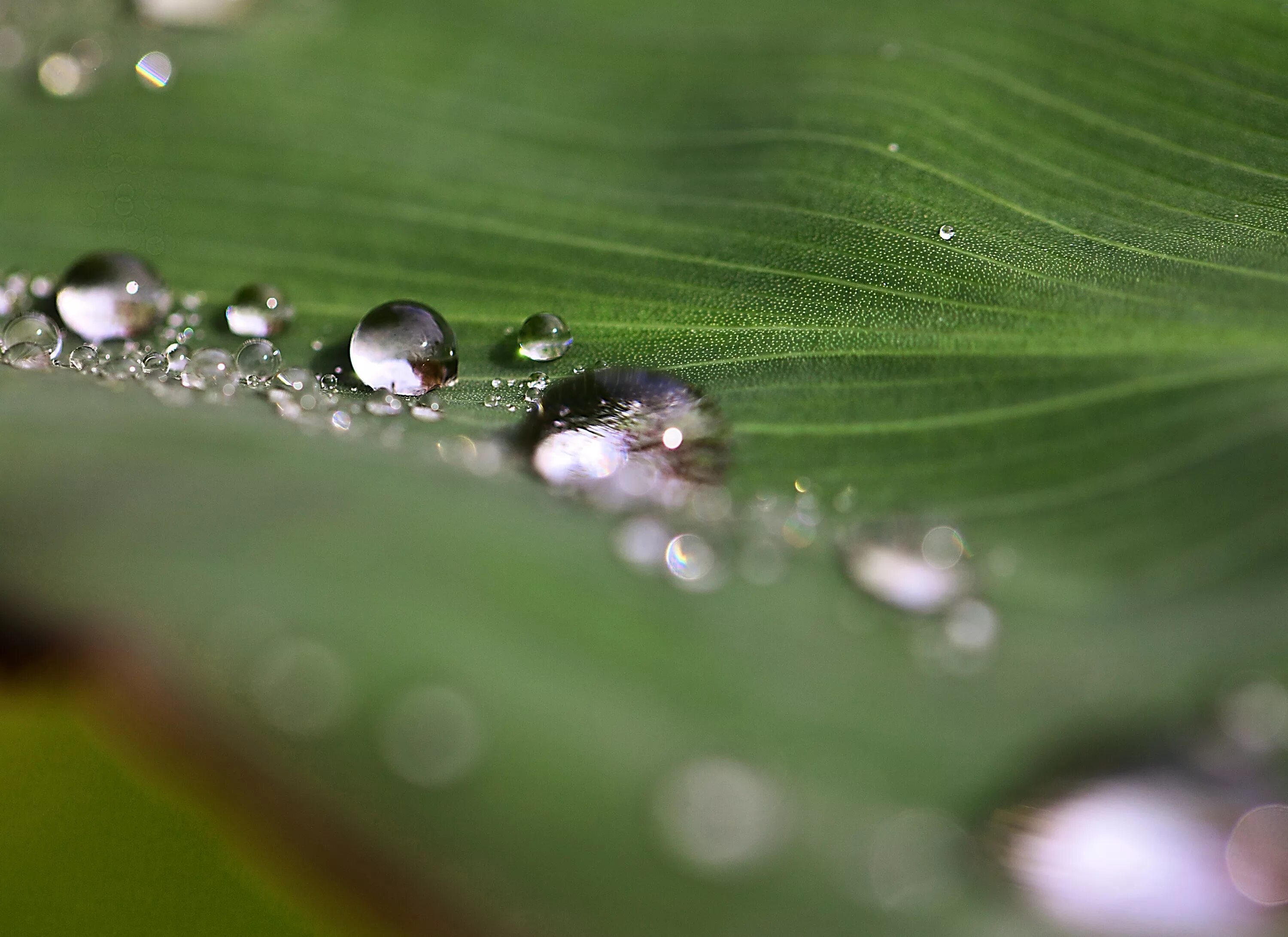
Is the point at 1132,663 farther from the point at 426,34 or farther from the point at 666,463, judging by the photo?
the point at 426,34

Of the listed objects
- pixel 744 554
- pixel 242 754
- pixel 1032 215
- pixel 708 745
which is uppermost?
pixel 1032 215

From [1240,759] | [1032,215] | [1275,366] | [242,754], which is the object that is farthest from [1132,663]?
[242,754]

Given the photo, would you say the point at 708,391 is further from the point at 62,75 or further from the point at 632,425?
the point at 62,75

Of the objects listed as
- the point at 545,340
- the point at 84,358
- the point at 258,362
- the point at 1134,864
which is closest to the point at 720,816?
the point at 1134,864

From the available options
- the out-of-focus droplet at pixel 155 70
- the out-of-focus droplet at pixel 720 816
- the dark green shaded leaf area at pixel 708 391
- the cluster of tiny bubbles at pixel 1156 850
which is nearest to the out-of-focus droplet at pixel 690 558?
the dark green shaded leaf area at pixel 708 391

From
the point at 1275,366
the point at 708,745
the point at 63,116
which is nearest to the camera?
the point at 1275,366

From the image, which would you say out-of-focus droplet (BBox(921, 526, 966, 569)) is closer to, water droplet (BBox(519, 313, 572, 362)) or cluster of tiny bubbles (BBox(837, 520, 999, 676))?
cluster of tiny bubbles (BBox(837, 520, 999, 676))
